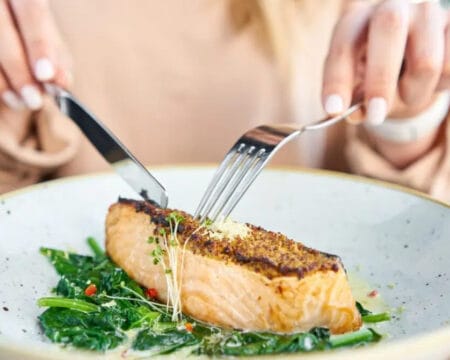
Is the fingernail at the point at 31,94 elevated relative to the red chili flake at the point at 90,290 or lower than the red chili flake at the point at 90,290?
elevated

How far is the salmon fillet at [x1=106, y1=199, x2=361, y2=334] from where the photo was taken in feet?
3.83

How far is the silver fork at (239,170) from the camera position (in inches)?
54.1

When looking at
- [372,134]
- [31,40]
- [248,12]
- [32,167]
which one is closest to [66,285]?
[31,40]

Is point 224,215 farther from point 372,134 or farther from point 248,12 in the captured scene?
point 248,12

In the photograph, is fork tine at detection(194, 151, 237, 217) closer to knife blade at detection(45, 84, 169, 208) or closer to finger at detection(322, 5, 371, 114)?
knife blade at detection(45, 84, 169, 208)

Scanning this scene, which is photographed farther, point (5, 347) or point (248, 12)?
point (248, 12)

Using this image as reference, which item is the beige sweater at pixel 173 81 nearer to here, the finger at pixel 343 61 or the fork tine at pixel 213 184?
the finger at pixel 343 61

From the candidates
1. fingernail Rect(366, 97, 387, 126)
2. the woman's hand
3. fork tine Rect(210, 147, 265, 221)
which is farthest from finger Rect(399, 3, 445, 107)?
fork tine Rect(210, 147, 265, 221)

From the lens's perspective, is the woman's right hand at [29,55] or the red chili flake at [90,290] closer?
the red chili flake at [90,290]

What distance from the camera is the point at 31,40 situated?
166cm

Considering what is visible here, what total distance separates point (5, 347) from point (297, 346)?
0.45 metres

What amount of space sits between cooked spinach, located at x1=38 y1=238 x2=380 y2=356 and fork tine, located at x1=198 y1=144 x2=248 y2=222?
215 mm

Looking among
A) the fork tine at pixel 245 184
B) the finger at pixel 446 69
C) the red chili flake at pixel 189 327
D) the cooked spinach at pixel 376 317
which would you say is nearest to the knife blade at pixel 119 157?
the fork tine at pixel 245 184

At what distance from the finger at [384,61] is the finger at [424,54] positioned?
46 millimetres
